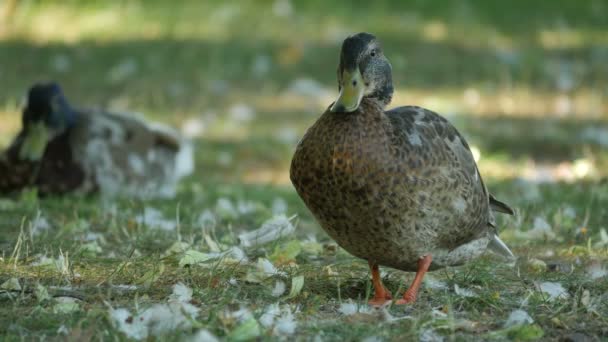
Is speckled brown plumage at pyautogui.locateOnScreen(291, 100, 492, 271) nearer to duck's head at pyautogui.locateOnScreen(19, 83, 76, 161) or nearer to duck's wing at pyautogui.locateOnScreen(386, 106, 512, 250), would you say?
duck's wing at pyautogui.locateOnScreen(386, 106, 512, 250)

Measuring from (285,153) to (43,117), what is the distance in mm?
1967

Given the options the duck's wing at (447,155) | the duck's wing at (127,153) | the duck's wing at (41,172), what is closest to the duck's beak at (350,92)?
the duck's wing at (447,155)

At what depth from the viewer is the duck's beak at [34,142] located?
635cm

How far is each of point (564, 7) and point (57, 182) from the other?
6990mm

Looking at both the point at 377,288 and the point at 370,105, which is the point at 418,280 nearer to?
the point at 377,288

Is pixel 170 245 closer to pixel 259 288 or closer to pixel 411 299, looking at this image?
pixel 259 288

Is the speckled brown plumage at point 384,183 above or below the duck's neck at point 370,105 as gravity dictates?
below

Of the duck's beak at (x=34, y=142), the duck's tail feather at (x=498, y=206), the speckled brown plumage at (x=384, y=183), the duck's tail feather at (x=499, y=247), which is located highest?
the speckled brown plumage at (x=384, y=183)

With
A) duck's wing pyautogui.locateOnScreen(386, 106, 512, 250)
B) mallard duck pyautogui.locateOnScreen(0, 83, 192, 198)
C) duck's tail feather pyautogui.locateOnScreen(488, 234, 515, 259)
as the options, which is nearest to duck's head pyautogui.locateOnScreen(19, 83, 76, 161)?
mallard duck pyautogui.locateOnScreen(0, 83, 192, 198)

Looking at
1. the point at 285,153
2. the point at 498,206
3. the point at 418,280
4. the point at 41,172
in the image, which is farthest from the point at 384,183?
the point at 285,153

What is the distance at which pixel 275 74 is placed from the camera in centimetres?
969

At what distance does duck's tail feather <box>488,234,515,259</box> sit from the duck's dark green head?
0.85 metres

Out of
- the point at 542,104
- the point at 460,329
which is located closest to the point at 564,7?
the point at 542,104

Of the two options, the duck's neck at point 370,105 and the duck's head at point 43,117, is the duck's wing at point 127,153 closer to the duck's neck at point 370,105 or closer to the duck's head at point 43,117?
the duck's head at point 43,117
